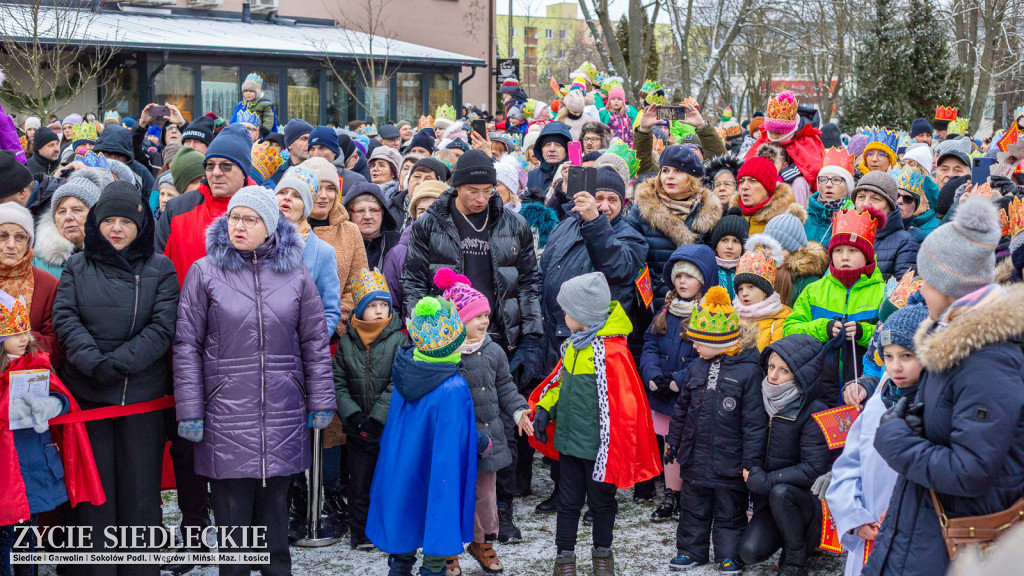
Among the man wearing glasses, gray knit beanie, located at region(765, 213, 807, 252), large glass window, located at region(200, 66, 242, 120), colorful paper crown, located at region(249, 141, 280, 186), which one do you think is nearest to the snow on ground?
the man wearing glasses

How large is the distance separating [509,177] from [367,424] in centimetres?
249

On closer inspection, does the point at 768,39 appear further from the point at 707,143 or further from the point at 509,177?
the point at 509,177

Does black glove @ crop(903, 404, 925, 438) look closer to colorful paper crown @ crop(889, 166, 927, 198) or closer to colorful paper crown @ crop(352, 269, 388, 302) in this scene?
colorful paper crown @ crop(352, 269, 388, 302)

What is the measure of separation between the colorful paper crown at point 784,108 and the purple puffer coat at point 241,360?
4.73 m

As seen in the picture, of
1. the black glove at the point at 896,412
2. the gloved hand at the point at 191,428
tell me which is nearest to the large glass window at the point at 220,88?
the gloved hand at the point at 191,428

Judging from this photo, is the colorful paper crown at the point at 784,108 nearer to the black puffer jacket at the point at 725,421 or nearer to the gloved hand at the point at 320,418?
the black puffer jacket at the point at 725,421

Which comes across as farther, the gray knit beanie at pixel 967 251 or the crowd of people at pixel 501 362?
the crowd of people at pixel 501 362

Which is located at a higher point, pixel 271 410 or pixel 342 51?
pixel 342 51

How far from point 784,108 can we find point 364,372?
4.40 metres

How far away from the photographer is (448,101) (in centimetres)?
2955

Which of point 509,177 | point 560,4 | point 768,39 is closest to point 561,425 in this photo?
point 509,177

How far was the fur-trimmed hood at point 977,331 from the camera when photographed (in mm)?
2838

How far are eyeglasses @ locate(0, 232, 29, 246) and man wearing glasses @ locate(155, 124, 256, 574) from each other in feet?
2.37

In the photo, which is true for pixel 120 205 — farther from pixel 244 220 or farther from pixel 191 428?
pixel 191 428
